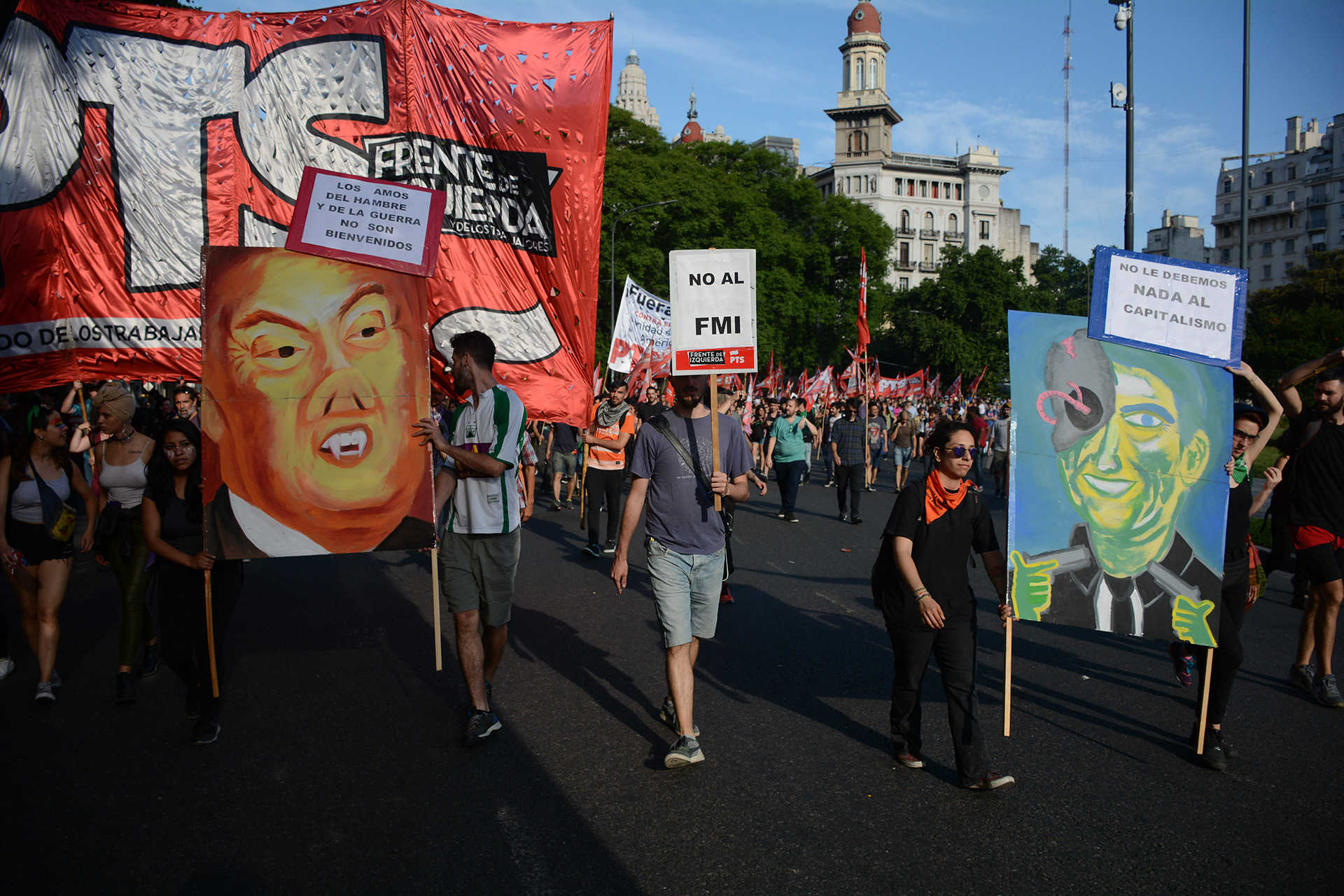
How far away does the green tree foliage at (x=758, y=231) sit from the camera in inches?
1506

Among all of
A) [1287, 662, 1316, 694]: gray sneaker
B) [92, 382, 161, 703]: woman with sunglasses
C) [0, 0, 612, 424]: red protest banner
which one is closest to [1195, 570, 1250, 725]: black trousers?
[1287, 662, 1316, 694]: gray sneaker

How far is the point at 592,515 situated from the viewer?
10156 mm

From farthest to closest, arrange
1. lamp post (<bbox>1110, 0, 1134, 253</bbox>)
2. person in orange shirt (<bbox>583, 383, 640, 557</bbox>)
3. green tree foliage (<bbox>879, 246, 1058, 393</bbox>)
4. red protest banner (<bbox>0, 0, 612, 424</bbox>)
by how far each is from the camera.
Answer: green tree foliage (<bbox>879, 246, 1058, 393</bbox>) < lamp post (<bbox>1110, 0, 1134, 253</bbox>) < person in orange shirt (<bbox>583, 383, 640, 557</bbox>) < red protest banner (<bbox>0, 0, 612, 424</bbox>)

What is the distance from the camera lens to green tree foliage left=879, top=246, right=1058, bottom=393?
212 feet

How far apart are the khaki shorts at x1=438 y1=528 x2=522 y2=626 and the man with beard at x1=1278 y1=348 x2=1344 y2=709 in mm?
4525

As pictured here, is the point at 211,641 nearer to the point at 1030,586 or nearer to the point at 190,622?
the point at 190,622

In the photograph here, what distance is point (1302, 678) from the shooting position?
18.4ft

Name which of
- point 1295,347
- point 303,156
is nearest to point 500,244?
point 303,156

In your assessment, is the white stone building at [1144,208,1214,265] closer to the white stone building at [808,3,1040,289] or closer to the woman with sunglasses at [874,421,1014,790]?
the white stone building at [808,3,1040,289]

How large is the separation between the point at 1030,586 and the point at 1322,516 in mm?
2288

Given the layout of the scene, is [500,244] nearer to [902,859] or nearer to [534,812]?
[534,812]

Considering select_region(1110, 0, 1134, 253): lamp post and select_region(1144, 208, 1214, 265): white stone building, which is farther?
select_region(1144, 208, 1214, 265): white stone building

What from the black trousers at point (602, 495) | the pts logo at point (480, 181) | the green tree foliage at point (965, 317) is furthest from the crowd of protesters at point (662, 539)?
the green tree foliage at point (965, 317)

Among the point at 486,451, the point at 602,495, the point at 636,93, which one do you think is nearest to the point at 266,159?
the point at 486,451
